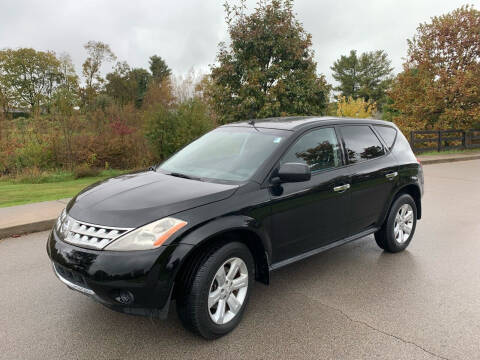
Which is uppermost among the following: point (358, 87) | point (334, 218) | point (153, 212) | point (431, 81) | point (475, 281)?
point (358, 87)

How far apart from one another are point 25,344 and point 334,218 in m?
2.95

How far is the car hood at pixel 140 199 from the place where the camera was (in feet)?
8.82

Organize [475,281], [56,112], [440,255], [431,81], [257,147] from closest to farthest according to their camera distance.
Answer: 1. [257,147]
2. [475,281]
3. [440,255]
4. [56,112]
5. [431,81]

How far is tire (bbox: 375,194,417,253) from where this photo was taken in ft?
15.2

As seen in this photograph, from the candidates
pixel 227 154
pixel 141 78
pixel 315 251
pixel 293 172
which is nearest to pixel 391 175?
pixel 315 251

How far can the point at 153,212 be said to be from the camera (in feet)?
8.83

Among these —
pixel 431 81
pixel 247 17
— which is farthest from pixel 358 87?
pixel 247 17

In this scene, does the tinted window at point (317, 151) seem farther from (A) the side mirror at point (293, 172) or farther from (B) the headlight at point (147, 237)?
(B) the headlight at point (147, 237)

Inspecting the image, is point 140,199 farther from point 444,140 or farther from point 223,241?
point 444,140

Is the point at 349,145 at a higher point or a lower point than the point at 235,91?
lower

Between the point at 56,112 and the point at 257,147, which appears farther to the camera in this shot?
the point at 56,112

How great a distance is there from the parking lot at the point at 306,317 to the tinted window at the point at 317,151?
4.19ft

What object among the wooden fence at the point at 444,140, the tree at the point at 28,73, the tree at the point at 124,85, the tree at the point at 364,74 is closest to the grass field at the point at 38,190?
the wooden fence at the point at 444,140

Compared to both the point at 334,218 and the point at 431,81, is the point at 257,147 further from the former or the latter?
the point at 431,81
